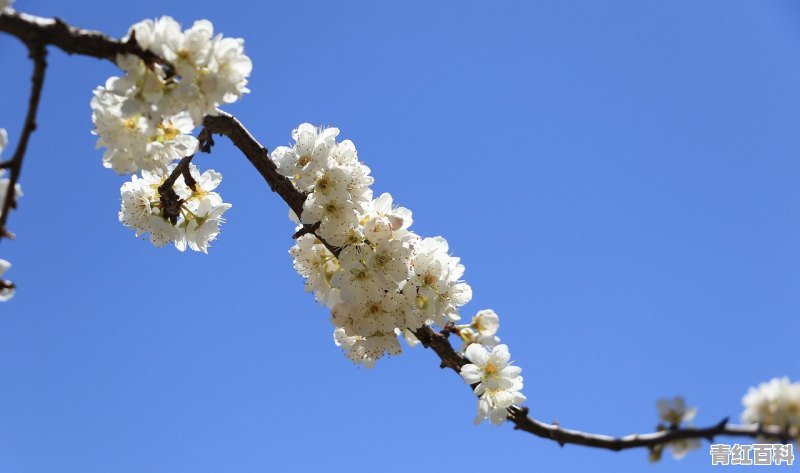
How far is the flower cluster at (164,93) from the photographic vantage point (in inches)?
79.8

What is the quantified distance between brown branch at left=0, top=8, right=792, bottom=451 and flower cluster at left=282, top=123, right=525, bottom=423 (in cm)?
6

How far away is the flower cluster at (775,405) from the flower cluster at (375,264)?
3.07 ft

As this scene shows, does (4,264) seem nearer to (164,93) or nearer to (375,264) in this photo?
(164,93)

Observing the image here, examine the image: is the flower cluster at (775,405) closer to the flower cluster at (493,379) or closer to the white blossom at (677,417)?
the white blossom at (677,417)

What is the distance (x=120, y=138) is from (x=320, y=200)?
2.35ft

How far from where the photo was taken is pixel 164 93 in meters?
2.08

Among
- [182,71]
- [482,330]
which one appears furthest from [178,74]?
[482,330]

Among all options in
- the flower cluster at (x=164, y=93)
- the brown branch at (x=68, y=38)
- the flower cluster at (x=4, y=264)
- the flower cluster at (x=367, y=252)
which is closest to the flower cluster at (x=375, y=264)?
the flower cluster at (x=367, y=252)

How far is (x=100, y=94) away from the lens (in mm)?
2275

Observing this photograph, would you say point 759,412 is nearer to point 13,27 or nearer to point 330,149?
point 330,149

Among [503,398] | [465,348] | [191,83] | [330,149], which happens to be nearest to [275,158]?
[330,149]

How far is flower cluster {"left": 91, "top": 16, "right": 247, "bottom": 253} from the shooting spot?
203cm

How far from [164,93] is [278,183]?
67 centimetres

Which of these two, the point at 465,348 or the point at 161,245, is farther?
the point at 161,245
